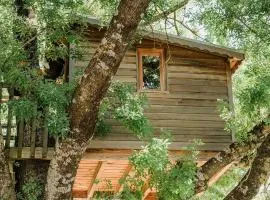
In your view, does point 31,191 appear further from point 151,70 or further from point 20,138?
point 151,70

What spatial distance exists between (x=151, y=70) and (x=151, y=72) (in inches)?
2.3

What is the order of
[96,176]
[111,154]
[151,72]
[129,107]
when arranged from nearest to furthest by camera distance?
[129,107] < [111,154] < [151,72] < [96,176]

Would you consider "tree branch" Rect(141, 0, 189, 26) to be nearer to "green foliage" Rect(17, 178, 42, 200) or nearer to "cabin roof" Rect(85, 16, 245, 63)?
"cabin roof" Rect(85, 16, 245, 63)

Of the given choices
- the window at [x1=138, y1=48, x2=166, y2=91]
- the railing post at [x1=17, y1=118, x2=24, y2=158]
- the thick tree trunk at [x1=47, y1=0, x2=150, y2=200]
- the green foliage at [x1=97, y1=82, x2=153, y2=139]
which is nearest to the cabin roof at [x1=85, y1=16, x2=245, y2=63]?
the window at [x1=138, y1=48, x2=166, y2=91]

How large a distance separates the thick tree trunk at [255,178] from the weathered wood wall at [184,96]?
2942mm

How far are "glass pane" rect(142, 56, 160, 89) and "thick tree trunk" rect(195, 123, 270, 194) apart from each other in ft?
10.5

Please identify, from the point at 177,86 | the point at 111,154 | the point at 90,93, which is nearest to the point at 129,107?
the point at 90,93

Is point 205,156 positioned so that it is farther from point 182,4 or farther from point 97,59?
point 97,59

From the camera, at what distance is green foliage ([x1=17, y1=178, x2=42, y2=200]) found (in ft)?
27.3

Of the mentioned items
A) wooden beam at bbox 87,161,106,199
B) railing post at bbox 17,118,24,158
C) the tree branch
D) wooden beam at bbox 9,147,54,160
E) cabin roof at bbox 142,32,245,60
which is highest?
the tree branch

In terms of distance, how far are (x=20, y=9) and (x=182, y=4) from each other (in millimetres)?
3605

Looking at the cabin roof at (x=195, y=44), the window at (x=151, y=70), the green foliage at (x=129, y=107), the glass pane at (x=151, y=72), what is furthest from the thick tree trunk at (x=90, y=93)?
the glass pane at (x=151, y=72)

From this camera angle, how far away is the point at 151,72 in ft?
39.7

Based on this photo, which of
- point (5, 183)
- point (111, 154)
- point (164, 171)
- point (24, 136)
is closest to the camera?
point (5, 183)
